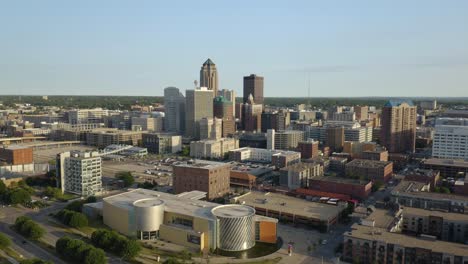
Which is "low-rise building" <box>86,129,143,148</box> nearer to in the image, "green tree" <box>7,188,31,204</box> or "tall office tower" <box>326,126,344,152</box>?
"tall office tower" <box>326,126,344,152</box>

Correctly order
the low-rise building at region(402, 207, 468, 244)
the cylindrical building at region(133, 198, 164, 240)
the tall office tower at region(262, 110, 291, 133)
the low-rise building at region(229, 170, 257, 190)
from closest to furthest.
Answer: the low-rise building at region(402, 207, 468, 244)
the cylindrical building at region(133, 198, 164, 240)
the low-rise building at region(229, 170, 257, 190)
the tall office tower at region(262, 110, 291, 133)

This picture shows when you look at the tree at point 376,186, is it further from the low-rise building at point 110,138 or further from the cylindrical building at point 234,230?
the low-rise building at point 110,138

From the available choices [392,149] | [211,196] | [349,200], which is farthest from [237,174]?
[392,149]

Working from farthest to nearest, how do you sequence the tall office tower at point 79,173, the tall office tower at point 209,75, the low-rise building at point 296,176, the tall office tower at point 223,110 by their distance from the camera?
the tall office tower at point 209,75 < the tall office tower at point 223,110 < the low-rise building at point 296,176 < the tall office tower at point 79,173

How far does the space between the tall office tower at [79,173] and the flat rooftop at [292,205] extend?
642 inches

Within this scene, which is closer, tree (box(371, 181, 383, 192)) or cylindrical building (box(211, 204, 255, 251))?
cylindrical building (box(211, 204, 255, 251))

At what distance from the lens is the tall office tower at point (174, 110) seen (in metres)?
101

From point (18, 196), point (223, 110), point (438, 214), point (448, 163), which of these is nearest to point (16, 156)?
point (18, 196)

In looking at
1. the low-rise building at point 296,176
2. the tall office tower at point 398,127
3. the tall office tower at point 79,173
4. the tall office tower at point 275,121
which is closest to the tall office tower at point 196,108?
the tall office tower at point 275,121

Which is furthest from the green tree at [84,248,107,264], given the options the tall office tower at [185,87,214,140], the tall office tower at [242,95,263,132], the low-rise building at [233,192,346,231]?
the tall office tower at [242,95,263,132]

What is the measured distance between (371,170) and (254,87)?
77.8m

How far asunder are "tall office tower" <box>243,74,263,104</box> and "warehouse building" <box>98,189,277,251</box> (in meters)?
94.9

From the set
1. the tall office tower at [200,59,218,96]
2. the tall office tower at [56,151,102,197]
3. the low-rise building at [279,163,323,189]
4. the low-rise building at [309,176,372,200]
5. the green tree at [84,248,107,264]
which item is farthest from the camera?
the tall office tower at [200,59,218,96]

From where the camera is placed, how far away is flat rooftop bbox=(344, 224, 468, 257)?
26.3 m
